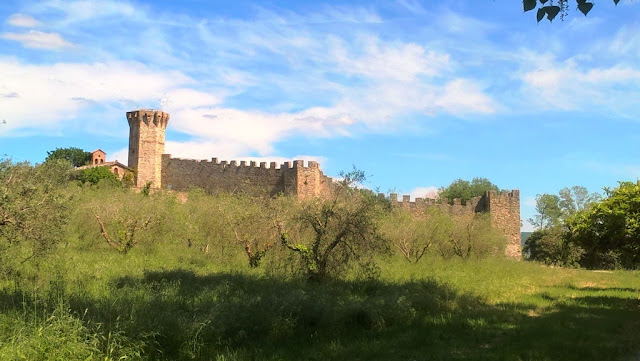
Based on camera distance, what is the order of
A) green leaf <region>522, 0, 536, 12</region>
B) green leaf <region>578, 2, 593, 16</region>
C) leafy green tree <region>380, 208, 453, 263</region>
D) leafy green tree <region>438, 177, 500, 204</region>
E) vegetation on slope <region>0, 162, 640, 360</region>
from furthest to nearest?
leafy green tree <region>438, 177, 500, 204</region>
leafy green tree <region>380, 208, 453, 263</region>
vegetation on slope <region>0, 162, 640, 360</region>
green leaf <region>522, 0, 536, 12</region>
green leaf <region>578, 2, 593, 16</region>

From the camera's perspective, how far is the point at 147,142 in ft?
173

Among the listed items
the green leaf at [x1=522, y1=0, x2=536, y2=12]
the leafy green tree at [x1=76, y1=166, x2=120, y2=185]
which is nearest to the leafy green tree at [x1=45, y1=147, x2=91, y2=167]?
the leafy green tree at [x1=76, y1=166, x2=120, y2=185]

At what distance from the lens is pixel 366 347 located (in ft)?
Result: 31.4

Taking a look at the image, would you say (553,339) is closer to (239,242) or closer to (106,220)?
(239,242)

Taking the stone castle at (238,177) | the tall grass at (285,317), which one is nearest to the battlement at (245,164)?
the stone castle at (238,177)

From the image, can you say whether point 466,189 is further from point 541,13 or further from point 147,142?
point 541,13

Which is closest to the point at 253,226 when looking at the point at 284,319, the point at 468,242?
the point at 284,319

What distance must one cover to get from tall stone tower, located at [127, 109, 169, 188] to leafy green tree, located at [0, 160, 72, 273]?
39.1 metres

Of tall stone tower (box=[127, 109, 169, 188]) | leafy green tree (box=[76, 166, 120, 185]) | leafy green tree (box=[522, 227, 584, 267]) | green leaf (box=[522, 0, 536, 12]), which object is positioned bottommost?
leafy green tree (box=[522, 227, 584, 267])

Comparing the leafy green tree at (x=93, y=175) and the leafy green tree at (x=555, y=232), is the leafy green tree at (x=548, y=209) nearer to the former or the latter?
the leafy green tree at (x=555, y=232)

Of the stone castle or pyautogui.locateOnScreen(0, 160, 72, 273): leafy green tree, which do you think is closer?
pyautogui.locateOnScreen(0, 160, 72, 273): leafy green tree

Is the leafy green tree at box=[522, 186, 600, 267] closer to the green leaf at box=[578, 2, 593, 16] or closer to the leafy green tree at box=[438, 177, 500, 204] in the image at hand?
the leafy green tree at box=[438, 177, 500, 204]

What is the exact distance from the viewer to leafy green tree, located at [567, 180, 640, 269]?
16.0 metres

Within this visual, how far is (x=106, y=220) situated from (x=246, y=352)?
1656 cm
